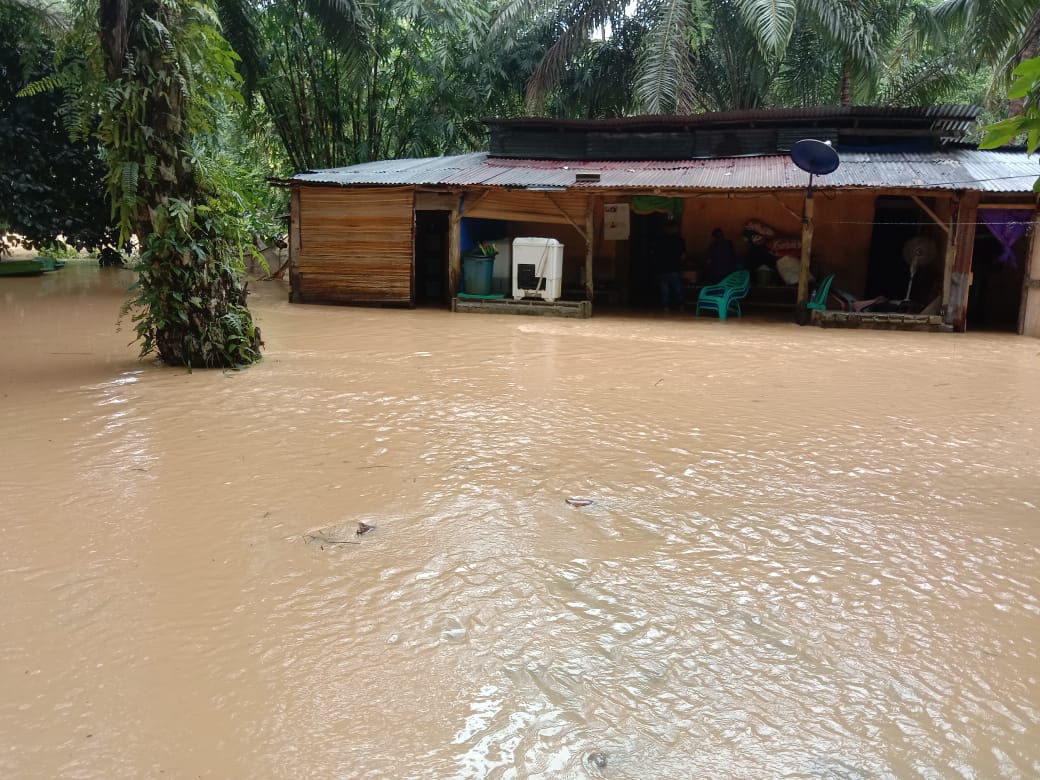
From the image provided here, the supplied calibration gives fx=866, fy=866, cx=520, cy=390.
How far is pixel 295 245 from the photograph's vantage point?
1412cm

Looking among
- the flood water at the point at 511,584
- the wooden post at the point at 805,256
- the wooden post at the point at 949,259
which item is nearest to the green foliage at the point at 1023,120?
the flood water at the point at 511,584

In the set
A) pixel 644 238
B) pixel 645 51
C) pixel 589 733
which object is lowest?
pixel 589 733

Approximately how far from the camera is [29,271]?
18344 millimetres

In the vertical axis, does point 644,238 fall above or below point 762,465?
above

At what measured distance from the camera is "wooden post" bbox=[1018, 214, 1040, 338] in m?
11.9

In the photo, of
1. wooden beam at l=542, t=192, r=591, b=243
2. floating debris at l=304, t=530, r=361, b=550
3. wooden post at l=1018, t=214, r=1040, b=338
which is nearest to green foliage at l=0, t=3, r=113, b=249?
wooden beam at l=542, t=192, r=591, b=243

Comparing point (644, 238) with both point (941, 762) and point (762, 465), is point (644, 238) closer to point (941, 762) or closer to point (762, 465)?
point (762, 465)

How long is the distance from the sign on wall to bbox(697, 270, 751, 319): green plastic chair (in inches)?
90.0

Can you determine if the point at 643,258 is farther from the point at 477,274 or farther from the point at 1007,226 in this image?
the point at 1007,226

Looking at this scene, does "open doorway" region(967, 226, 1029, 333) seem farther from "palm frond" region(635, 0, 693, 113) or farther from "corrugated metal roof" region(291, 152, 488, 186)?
"corrugated metal roof" region(291, 152, 488, 186)

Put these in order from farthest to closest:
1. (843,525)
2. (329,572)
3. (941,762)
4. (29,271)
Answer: (29,271) < (843,525) < (329,572) < (941,762)

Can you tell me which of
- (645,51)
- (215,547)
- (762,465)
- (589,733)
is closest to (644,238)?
(645,51)

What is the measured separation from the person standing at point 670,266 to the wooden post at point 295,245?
19.3 feet

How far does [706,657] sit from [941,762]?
0.80 m
